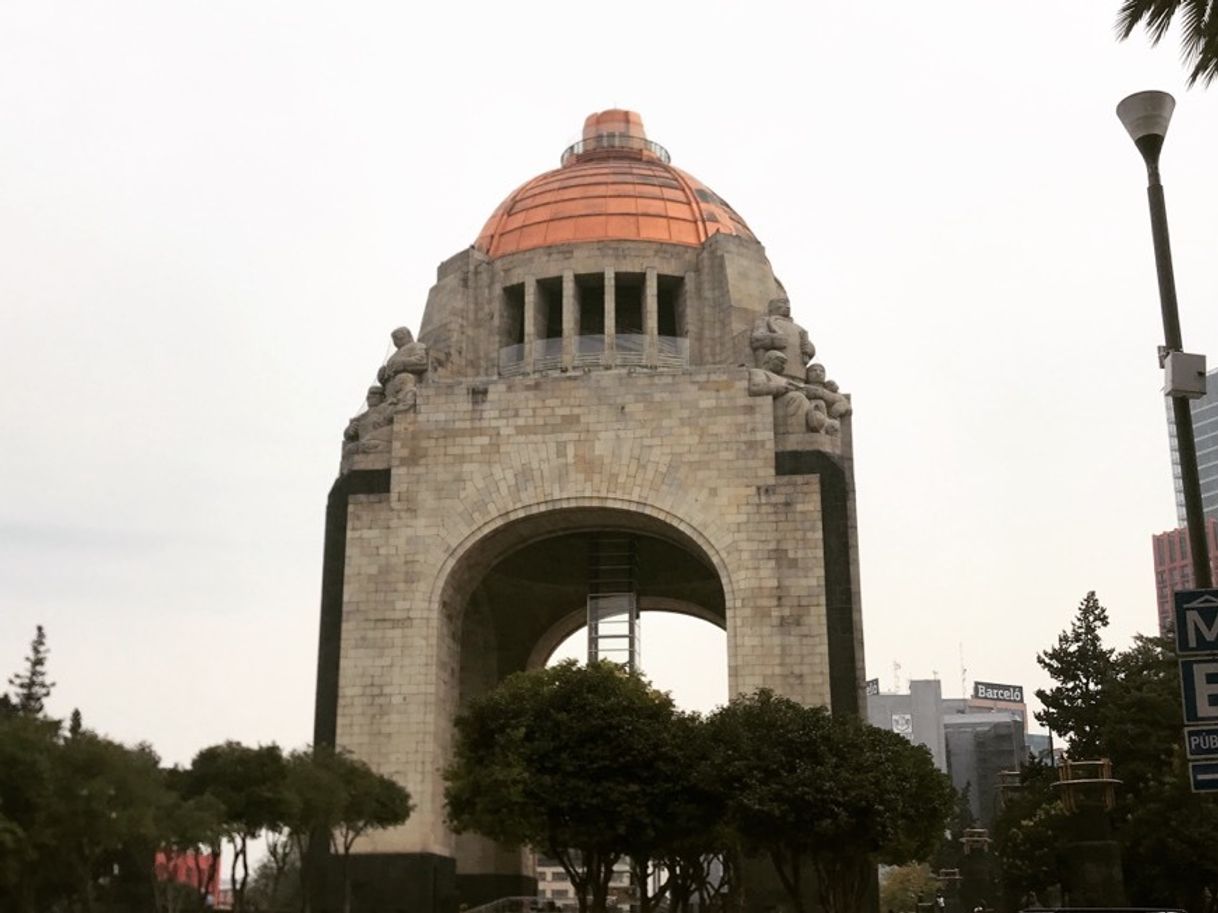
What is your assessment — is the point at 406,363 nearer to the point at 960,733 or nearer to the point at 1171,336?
the point at 1171,336

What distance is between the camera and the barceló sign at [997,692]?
449 ft

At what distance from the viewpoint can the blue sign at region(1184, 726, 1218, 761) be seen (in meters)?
8.80

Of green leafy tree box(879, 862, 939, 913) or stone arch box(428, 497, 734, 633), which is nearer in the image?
stone arch box(428, 497, 734, 633)

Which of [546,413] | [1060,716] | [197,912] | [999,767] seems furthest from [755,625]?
[999,767]

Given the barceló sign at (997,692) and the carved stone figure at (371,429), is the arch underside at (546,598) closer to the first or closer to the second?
the carved stone figure at (371,429)

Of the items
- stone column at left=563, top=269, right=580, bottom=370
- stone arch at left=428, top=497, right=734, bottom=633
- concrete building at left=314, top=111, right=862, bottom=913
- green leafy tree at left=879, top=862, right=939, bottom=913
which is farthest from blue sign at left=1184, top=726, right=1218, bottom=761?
green leafy tree at left=879, top=862, right=939, bottom=913

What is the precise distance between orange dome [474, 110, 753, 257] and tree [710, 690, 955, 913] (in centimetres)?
1549

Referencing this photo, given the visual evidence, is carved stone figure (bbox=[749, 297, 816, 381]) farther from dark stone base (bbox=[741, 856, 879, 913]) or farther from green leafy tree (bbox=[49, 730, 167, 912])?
green leafy tree (bbox=[49, 730, 167, 912])

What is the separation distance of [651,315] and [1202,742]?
1064 inches

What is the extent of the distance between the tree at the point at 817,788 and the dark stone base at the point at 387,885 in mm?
7677

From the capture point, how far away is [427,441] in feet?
104

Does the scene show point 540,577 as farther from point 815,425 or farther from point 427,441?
point 815,425

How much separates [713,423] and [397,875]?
1166 cm

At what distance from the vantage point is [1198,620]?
892cm
